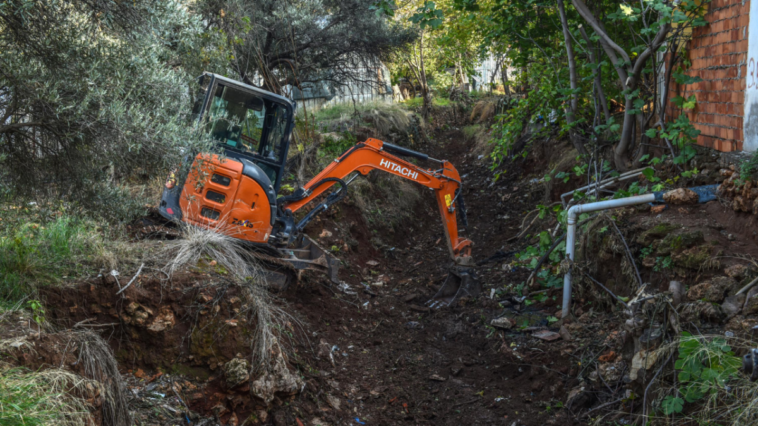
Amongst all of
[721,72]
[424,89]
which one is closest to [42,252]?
[721,72]

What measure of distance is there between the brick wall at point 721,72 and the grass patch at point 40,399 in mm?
5639

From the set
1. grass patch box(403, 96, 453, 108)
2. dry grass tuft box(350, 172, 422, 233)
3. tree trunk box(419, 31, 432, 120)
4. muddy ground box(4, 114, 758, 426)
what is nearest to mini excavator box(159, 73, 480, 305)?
muddy ground box(4, 114, 758, 426)

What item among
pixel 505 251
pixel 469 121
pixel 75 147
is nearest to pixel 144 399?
pixel 75 147

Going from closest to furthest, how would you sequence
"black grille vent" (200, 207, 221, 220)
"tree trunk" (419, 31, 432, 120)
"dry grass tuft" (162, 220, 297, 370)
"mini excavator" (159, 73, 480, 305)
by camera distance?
"dry grass tuft" (162, 220, 297, 370)
"mini excavator" (159, 73, 480, 305)
"black grille vent" (200, 207, 221, 220)
"tree trunk" (419, 31, 432, 120)

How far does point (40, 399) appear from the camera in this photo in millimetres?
2844

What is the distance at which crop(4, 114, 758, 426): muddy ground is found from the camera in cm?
429

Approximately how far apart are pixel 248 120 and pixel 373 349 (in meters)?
3.32

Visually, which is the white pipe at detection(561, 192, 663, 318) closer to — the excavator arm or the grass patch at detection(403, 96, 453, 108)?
the excavator arm

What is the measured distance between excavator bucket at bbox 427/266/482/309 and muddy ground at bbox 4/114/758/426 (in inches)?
7.7

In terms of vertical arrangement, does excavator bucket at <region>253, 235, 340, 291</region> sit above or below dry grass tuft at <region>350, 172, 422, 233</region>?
below

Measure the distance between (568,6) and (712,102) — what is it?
3052 mm

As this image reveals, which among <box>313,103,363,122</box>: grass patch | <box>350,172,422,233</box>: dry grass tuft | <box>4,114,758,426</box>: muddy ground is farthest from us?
<box>313,103,363,122</box>: grass patch

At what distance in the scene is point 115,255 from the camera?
4.82 meters

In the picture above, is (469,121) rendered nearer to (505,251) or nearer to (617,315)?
(505,251)
